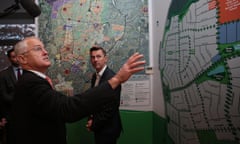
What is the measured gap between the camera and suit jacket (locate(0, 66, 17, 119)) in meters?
2.53

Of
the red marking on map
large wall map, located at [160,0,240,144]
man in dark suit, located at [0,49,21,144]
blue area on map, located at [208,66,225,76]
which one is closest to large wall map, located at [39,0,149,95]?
man in dark suit, located at [0,49,21,144]

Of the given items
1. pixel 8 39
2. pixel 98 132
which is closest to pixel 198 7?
pixel 98 132

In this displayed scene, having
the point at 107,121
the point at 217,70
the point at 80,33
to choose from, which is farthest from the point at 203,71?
the point at 80,33

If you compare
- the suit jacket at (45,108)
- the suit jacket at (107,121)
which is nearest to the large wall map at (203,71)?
the suit jacket at (107,121)

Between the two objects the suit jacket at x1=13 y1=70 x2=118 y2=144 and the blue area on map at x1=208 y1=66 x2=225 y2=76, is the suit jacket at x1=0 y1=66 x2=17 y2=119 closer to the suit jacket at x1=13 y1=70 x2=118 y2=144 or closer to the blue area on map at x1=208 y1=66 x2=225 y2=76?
the suit jacket at x1=13 y1=70 x2=118 y2=144

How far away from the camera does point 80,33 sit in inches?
127

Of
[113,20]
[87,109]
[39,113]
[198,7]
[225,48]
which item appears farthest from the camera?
[113,20]

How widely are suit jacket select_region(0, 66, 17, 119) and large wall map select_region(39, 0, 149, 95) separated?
68 centimetres

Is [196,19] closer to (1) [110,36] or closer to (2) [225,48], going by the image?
(2) [225,48]

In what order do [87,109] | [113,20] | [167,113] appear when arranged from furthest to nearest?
[113,20], [167,113], [87,109]

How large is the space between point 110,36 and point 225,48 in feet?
5.81

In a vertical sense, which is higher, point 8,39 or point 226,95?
point 8,39

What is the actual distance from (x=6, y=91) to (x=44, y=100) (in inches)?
58.4

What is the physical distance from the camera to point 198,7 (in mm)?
1954
